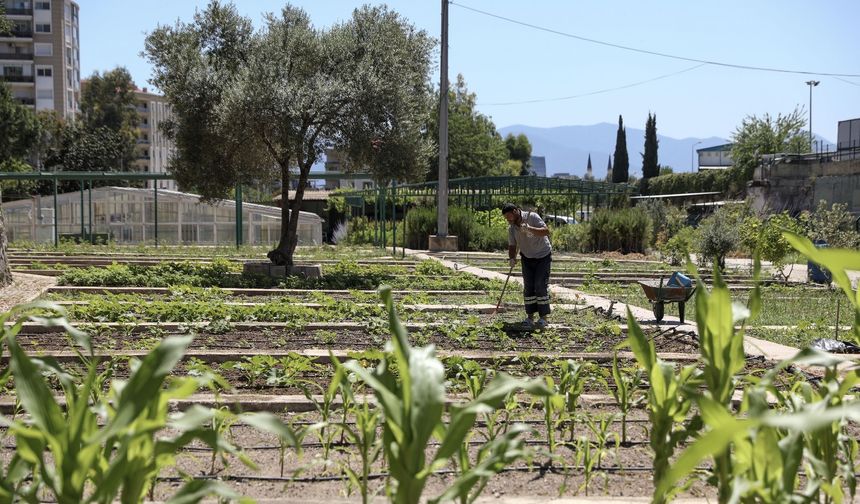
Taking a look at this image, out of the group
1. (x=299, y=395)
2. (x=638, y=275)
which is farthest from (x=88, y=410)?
(x=638, y=275)

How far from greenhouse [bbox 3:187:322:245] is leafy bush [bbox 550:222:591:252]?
9343 mm

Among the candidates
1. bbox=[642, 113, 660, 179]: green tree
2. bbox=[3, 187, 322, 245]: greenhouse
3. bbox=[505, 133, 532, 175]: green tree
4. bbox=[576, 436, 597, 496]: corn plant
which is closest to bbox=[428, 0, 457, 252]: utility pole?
bbox=[3, 187, 322, 245]: greenhouse

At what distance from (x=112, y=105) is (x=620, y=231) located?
5985 centimetres

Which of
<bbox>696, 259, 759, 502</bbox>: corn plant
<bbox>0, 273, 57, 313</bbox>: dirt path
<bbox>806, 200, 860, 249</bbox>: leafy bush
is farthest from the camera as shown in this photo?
<bbox>806, 200, 860, 249</bbox>: leafy bush

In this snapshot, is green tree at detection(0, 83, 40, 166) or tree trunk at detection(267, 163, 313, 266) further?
green tree at detection(0, 83, 40, 166)

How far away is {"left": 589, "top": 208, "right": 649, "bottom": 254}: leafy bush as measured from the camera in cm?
2722

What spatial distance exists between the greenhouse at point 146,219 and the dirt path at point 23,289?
14.4 m

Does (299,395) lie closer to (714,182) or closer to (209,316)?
(209,316)

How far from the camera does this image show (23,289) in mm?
13070

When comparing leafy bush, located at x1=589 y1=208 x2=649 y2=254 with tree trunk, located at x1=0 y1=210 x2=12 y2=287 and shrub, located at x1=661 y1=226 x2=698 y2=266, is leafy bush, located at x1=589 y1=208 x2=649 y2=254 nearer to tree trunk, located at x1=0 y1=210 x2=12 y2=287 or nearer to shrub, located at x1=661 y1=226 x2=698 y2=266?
shrub, located at x1=661 y1=226 x2=698 y2=266

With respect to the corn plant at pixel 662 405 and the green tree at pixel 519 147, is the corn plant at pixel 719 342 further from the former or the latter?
the green tree at pixel 519 147

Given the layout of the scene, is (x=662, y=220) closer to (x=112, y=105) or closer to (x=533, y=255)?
(x=533, y=255)

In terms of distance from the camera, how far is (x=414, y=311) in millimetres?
11070

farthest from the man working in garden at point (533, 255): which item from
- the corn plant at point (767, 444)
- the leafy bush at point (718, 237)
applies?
the leafy bush at point (718, 237)
